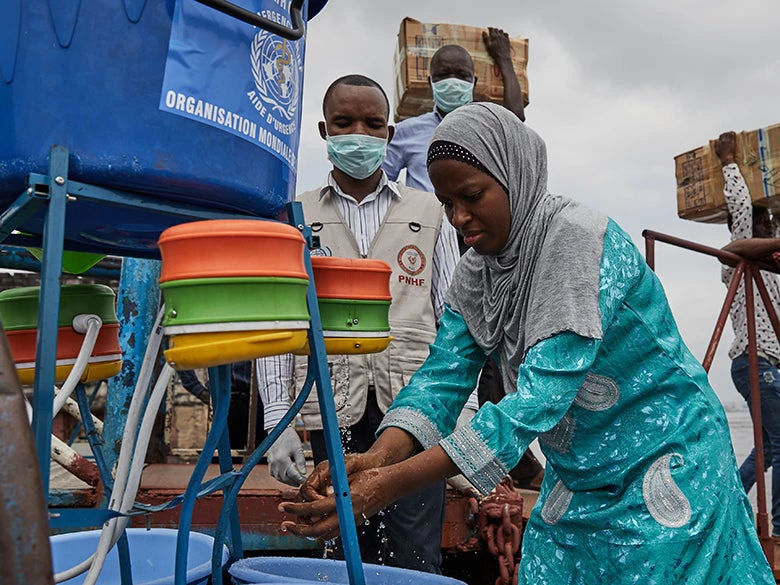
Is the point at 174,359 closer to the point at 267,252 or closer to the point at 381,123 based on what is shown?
the point at 267,252

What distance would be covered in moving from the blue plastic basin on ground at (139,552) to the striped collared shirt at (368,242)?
0.52m

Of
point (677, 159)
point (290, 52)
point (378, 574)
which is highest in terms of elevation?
point (677, 159)

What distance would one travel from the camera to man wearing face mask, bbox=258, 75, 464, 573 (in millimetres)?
2564

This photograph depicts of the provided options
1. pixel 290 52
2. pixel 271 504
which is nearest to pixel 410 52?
pixel 271 504

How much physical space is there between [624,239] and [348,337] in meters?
0.62

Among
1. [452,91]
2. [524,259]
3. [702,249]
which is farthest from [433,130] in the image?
[524,259]

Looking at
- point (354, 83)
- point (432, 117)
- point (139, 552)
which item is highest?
point (432, 117)

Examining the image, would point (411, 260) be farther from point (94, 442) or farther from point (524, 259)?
point (94, 442)

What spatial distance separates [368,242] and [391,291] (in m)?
0.21

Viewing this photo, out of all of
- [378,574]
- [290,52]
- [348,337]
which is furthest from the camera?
[378,574]

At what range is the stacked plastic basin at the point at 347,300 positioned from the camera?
172 cm

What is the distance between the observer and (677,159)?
204 inches

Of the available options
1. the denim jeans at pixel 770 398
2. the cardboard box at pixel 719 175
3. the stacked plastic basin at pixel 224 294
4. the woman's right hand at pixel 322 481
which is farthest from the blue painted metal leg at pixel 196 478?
the cardboard box at pixel 719 175

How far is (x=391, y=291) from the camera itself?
8.87 ft
